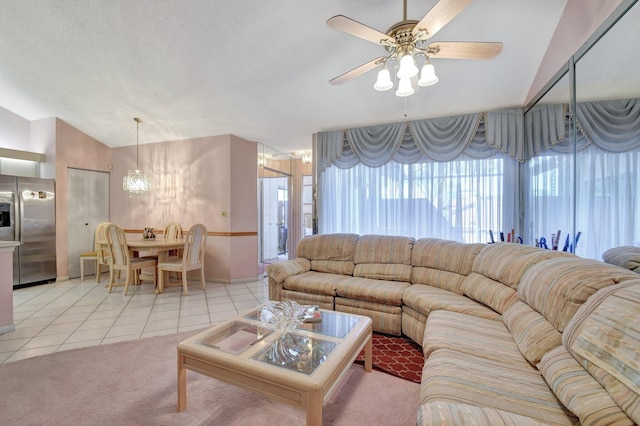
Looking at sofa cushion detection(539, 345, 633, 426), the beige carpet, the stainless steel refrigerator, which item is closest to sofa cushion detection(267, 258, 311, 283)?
the beige carpet

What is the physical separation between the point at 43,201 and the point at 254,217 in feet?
11.0

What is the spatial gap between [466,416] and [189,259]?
13.0ft

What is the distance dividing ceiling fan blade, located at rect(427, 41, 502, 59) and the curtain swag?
0.81 meters

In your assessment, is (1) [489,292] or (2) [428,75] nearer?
(2) [428,75]

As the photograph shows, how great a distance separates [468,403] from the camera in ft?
3.67

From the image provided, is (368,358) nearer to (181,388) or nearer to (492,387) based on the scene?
(492,387)

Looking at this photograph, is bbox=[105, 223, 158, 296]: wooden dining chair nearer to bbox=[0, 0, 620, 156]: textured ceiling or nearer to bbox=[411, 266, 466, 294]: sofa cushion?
bbox=[0, 0, 620, 156]: textured ceiling

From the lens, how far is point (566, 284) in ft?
4.83

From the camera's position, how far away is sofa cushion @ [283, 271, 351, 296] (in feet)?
9.65

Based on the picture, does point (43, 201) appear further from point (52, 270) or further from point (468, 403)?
point (468, 403)

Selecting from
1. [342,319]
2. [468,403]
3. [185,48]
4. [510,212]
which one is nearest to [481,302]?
[342,319]

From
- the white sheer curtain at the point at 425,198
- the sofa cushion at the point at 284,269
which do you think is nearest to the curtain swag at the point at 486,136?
the white sheer curtain at the point at 425,198

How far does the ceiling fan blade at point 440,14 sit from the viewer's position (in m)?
1.42

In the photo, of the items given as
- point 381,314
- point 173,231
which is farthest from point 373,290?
point 173,231
